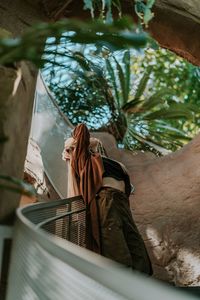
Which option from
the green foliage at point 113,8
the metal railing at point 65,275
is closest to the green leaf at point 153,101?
the green foliage at point 113,8

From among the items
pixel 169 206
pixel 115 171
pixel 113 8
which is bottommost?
pixel 169 206

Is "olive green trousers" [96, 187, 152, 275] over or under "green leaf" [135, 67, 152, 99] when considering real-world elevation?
under

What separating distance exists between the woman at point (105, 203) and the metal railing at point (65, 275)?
Result: 1.42 metres

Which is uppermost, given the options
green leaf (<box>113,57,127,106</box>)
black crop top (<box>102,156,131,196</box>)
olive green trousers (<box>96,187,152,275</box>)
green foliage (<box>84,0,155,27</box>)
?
green leaf (<box>113,57,127,106</box>)

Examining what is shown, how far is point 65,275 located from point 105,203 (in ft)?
7.30

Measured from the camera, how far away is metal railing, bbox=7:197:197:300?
0.69m

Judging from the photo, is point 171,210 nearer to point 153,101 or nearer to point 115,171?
point 115,171

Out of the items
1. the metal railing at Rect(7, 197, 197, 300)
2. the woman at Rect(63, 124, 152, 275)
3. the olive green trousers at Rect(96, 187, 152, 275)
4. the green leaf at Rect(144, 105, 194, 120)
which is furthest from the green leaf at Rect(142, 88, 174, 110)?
the metal railing at Rect(7, 197, 197, 300)

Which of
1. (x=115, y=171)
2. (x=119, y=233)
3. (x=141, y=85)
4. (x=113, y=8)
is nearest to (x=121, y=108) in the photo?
(x=141, y=85)

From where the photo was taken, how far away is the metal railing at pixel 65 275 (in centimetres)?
69

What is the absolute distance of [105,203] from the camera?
3.16 metres

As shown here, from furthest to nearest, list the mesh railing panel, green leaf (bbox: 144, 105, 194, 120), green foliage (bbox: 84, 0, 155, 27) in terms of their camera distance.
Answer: green leaf (bbox: 144, 105, 194, 120), green foliage (bbox: 84, 0, 155, 27), the mesh railing panel

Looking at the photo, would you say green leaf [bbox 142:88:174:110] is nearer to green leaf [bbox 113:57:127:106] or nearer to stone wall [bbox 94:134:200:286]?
green leaf [bbox 113:57:127:106]

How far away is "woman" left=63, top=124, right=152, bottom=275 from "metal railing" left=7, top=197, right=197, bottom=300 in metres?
1.42
